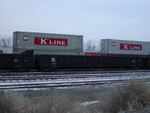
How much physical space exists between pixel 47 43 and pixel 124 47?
12.2 m

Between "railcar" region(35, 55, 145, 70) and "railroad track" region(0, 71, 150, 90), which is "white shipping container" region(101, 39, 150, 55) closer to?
"railcar" region(35, 55, 145, 70)

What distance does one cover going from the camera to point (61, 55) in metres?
22.5

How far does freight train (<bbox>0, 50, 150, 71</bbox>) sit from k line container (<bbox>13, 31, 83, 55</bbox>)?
4.68ft

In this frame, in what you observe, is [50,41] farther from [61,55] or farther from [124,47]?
[124,47]

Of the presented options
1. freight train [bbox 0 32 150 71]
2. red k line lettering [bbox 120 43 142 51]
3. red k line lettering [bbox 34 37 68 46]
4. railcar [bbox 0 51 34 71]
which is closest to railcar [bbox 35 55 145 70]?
freight train [bbox 0 32 150 71]

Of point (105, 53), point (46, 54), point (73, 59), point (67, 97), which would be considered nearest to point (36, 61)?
point (46, 54)

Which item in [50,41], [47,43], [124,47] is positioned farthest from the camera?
[124,47]

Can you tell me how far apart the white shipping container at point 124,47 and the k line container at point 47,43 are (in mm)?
4634

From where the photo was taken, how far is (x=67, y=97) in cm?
794

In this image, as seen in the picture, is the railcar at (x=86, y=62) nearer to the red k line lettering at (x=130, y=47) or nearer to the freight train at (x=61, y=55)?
the freight train at (x=61, y=55)

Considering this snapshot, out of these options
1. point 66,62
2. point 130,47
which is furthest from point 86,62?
point 130,47

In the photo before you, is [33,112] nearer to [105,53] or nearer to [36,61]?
[36,61]

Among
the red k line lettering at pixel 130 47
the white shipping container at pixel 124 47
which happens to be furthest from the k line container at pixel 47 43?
the red k line lettering at pixel 130 47

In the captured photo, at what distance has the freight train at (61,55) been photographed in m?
20.3
